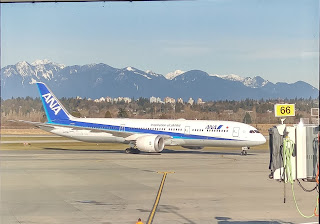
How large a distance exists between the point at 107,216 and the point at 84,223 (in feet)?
5.22

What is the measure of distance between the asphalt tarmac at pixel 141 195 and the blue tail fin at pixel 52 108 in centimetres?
2171

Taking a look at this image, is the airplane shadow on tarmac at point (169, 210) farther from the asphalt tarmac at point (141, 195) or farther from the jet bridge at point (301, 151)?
the jet bridge at point (301, 151)

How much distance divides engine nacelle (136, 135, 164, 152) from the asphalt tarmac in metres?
11.4

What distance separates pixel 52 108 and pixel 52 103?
0.90 meters

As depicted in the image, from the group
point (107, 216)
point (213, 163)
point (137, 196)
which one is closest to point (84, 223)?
point (107, 216)

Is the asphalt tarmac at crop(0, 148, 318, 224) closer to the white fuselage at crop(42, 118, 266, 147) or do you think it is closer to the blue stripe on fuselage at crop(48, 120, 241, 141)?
the white fuselage at crop(42, 118, 266, 147)

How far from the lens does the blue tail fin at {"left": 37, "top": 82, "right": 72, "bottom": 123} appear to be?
6719cm

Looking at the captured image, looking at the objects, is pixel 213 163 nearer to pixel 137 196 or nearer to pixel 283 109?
pixel 137 196

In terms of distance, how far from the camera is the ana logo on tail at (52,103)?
68125mm

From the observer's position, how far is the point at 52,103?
69.4 m

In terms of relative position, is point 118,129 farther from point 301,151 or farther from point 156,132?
point 301,151

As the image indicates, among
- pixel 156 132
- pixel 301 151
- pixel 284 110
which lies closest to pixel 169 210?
pixel 284 110

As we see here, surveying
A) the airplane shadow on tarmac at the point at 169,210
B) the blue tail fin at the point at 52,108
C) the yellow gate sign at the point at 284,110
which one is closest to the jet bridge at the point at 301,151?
the yellow gate sign at the point at 284,110

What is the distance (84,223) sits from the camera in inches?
791
